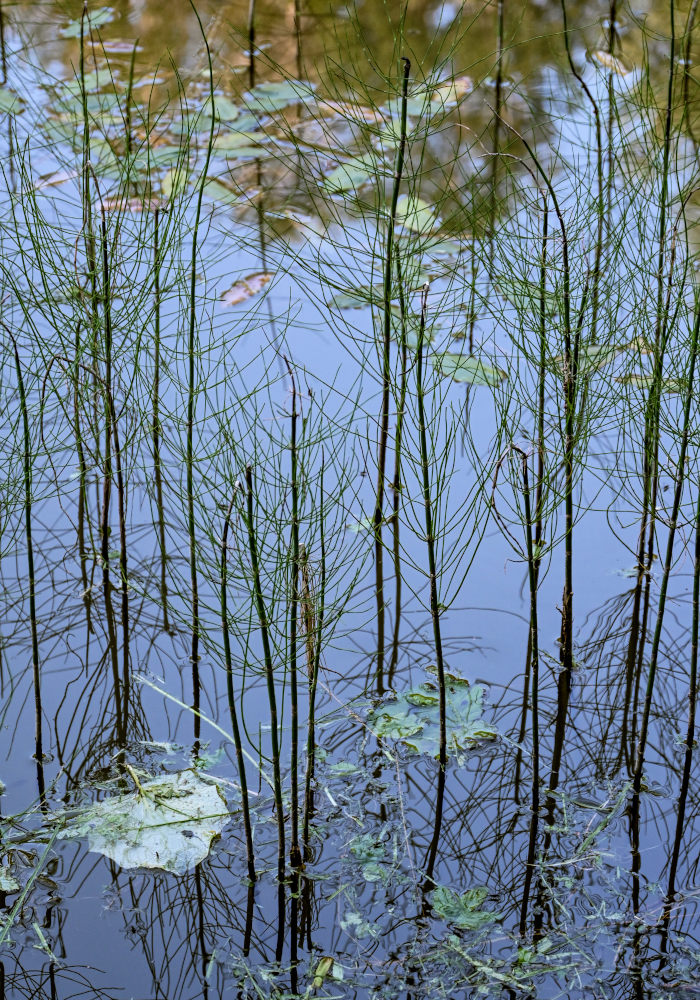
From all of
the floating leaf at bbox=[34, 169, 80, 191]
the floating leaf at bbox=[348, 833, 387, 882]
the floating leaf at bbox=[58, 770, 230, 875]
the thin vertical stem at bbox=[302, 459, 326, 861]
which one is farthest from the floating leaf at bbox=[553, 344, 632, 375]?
the floating leaf at bbox=[34, 169, 80, 191]

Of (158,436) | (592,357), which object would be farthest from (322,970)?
(592,357)

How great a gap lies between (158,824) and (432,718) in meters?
0.54

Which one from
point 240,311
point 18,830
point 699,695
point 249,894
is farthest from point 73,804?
point 240,311

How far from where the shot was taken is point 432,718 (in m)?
2.15

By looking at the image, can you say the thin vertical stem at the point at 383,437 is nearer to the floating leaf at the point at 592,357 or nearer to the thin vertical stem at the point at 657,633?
the floating leaf at the point at 592,357

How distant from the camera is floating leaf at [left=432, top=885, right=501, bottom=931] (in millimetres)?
1742

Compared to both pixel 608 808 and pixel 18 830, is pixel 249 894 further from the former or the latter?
pixel 608 808

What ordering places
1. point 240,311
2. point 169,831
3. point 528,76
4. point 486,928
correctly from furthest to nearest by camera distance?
1. point 528,76
2. point 240,311
3. point 169,831
4. point 486,928

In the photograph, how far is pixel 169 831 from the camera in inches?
74.1

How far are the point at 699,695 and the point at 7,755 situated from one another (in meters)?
1.27

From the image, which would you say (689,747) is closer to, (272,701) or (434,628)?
(434,628)

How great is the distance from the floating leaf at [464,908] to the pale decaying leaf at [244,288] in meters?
1.86

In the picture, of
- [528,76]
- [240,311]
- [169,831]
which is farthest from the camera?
[528,76]

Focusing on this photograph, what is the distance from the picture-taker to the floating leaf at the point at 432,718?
6.88 feet
